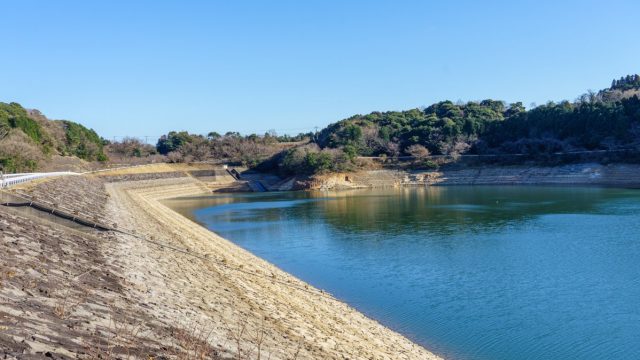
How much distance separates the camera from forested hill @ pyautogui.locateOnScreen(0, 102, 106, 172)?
43.6m

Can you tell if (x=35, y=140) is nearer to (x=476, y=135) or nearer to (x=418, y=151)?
(x=418, y=151)

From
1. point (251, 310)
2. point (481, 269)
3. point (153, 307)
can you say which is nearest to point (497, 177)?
point (481, 269)

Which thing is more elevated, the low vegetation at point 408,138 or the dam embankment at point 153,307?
the low vegetation at point 408,138

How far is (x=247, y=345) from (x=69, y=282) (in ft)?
11.0

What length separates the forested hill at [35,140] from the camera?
43.6 m

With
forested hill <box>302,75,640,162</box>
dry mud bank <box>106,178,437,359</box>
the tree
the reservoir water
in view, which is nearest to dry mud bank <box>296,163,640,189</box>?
the tree

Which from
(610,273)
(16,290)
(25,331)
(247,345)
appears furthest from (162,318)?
(610,273)

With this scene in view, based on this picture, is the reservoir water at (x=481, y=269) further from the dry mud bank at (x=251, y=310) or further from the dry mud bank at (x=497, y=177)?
the dry mud bank at (x=497, y=177)

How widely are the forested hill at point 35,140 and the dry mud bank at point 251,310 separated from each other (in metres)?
32.3

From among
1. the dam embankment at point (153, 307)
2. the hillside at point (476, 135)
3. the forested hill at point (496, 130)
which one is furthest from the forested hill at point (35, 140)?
the forested hill at point (496, 130)

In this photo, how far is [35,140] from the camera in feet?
198

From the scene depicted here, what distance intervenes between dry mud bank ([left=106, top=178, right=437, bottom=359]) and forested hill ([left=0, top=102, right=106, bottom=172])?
1272 inches

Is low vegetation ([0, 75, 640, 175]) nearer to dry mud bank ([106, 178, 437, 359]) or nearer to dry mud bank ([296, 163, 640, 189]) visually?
dry mud bank ([296, 163, 640, 189])

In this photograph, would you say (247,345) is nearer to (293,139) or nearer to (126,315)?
(126,315)
